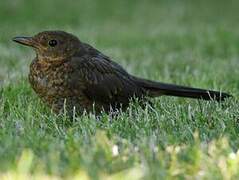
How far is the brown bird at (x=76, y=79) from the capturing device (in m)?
5.85

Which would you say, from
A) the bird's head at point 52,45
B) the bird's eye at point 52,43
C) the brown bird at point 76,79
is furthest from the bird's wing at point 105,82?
the bird's eye at point 52,43

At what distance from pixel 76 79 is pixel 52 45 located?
430 mm

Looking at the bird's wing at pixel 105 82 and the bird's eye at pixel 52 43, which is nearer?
the bird's wing at pixel 105 82

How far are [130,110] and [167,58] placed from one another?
4482 millimetres

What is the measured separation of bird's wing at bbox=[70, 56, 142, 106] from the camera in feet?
19.6

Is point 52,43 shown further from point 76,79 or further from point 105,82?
point 105,82

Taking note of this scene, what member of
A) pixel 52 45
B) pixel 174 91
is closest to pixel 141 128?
pixel 52 45

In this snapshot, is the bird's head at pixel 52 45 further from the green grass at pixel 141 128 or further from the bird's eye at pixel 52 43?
the green grass at pixel 141 128

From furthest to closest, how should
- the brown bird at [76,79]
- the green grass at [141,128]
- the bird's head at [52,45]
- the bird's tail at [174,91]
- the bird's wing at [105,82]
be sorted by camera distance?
the bird's tail at [174,91], the bird's head at [52,45], the bird's wing at [105,82], the brown bird at [76,79], the green grass at [141,128]

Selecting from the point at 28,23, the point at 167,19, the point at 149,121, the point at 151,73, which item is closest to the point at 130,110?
the point at 149,121

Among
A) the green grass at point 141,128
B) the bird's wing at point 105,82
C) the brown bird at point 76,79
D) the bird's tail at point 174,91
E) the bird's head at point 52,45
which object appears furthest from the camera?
the bird's tail at point 174,91

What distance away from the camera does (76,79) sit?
588 centimetres

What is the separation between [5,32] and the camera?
12.7 m

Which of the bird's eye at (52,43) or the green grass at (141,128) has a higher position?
the bird's eye at (52,43)
